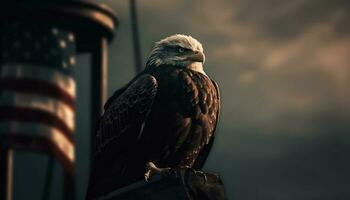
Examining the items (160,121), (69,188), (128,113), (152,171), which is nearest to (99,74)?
(69,188)

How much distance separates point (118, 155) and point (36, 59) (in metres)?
14.6

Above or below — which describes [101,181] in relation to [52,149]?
above

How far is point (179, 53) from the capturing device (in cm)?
684

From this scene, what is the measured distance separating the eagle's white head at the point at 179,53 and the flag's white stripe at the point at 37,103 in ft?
41.1

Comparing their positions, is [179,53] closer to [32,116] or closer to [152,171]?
[152,171]

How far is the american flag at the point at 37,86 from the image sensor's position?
19.4 metres

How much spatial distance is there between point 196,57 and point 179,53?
0.15m

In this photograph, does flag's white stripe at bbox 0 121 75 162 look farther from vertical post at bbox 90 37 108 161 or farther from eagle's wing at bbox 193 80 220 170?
eagle's wing at bbox 193 80 220 170

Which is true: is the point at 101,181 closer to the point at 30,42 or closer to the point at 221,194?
the point at 221,194

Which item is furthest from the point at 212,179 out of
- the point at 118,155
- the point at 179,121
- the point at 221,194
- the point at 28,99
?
the point at 28,99

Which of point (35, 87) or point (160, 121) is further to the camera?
point (35, 87)

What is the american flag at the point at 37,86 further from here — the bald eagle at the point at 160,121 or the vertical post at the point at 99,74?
the bald eagle at the point at 160,121

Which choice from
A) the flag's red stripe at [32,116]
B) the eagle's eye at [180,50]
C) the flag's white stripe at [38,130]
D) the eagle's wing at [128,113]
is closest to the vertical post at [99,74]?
the flag's white stripe at [38,130]

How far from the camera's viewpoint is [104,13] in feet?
79.5
